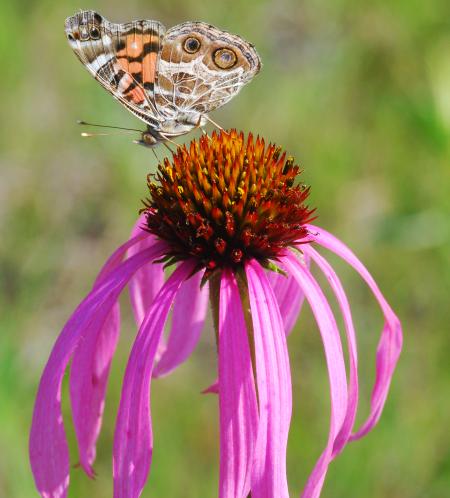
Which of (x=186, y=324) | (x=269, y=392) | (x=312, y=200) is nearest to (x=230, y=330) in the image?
(x=269, y=392)

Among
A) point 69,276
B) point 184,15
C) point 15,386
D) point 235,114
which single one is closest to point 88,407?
point 15,386

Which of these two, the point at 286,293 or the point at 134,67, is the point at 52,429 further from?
the point at 134,67

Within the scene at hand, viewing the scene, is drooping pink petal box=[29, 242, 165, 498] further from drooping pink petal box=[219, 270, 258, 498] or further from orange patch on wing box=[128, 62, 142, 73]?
orange patch on wing box=[128, 62, 142, 73]

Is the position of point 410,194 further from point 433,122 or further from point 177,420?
point 177,420

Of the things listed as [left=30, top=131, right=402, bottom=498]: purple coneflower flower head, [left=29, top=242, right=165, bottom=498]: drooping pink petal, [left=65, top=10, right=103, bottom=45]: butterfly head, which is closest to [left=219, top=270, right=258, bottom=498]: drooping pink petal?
[left=30, top=131, right=402, bottom=498]: purple coneflower flower head

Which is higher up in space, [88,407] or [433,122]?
[433,122]

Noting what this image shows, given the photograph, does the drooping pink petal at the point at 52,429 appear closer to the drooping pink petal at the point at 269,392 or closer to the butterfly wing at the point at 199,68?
the drooping pink petal at the point at 269,392

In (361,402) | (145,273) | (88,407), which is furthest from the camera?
(361,402)
